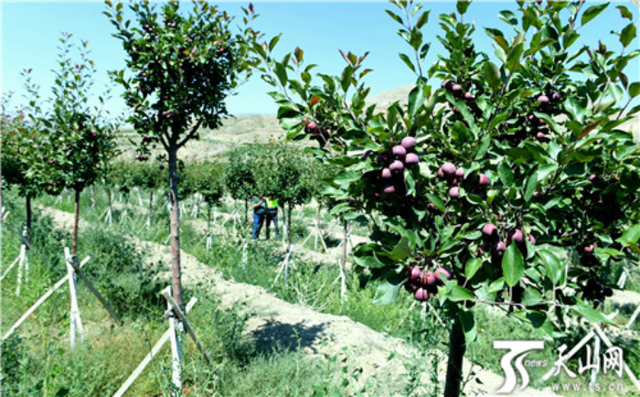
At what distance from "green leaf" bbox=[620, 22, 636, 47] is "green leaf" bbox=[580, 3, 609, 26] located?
11 cm

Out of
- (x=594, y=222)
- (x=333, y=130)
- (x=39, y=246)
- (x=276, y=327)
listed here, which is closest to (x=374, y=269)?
(x=333, y=130)

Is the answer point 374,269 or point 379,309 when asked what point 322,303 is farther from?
point 374,269

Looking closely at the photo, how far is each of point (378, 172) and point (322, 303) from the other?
571 centimetres

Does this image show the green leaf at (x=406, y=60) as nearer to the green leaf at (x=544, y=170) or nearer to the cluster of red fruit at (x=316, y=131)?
the cluster of red fruit at (x=316, y=131)

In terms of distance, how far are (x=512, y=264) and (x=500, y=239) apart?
0.18 metres

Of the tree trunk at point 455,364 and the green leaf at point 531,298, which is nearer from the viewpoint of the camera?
the green leaf at point 531,298

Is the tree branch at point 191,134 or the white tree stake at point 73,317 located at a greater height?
the tree branch at point 191,134

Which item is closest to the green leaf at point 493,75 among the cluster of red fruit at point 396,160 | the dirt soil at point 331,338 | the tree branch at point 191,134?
the cluster of red fruit at point 396,160

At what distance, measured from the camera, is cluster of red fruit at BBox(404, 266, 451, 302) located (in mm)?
1341

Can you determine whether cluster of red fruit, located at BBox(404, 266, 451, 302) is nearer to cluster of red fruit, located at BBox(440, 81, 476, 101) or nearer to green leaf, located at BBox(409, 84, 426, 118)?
green leaf, located at BBox(409, 84, 426, 118)

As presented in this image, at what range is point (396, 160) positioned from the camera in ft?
4.52

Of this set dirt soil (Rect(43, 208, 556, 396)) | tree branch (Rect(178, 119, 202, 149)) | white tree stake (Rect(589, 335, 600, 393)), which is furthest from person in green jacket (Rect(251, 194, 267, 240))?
white tree stake (Rect(589, 335, 600, 393))

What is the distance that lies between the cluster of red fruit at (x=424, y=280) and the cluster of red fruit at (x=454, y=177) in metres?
0.30

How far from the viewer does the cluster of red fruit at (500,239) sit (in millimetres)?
1283
